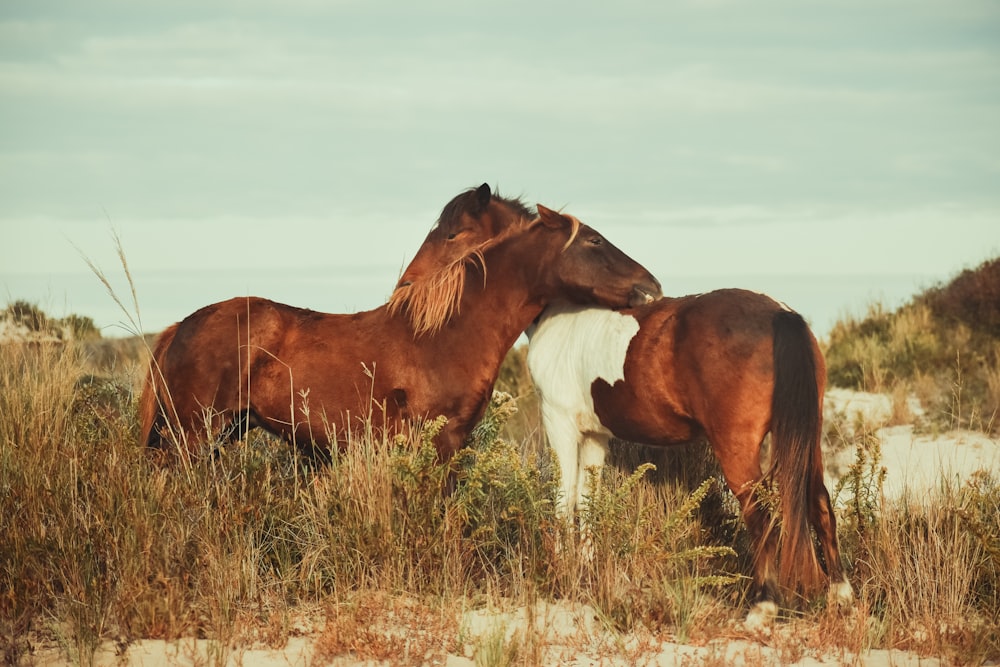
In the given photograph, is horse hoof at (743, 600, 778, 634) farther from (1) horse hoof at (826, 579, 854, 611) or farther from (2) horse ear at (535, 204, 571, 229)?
(2) horse ear at (535, 204, 571, 229)

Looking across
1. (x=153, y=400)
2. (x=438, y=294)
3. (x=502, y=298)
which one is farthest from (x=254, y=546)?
(x=502, y=298)

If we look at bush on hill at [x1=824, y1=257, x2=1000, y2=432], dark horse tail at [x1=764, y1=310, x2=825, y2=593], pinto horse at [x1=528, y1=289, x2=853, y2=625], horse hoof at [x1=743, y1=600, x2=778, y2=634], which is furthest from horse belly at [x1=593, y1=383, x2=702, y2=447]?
bush on hill at [x1=824, y1=257, x2=1000, y2=432]

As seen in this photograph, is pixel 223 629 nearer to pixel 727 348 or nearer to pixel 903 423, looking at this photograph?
pixel 727 348

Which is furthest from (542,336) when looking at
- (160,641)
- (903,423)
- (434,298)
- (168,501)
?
(903,423)

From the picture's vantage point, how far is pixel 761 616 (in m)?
5.01

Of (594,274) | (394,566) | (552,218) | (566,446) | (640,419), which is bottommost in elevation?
(394,566)

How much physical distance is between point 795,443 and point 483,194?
2.95 meters

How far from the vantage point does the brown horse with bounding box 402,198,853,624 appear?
496cm

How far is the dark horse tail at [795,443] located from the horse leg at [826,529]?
0.22 m

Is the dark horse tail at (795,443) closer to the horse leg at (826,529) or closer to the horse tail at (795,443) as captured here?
the horse tail at (795,443)

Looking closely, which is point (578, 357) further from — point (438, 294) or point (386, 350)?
point (386, 350)

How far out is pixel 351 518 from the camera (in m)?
5.18

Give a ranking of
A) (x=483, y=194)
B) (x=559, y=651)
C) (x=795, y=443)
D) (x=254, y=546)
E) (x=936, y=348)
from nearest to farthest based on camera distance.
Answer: (x=559, y=651), (x=795, y=443), (x=254, y=546), (x=483, y=194), (x=936, y=348)

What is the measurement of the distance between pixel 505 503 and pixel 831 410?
6398 mm
